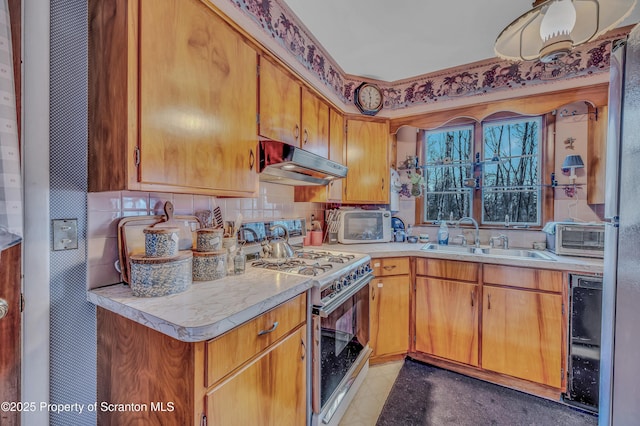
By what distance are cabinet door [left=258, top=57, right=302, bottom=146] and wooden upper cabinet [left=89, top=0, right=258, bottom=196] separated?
0.24 m

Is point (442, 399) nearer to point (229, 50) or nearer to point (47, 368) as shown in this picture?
point (47, 368)

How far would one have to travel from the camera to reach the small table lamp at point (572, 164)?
6.85 ft

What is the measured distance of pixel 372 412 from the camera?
5.55 ft

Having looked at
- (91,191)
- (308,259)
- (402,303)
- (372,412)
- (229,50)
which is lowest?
(372,412)

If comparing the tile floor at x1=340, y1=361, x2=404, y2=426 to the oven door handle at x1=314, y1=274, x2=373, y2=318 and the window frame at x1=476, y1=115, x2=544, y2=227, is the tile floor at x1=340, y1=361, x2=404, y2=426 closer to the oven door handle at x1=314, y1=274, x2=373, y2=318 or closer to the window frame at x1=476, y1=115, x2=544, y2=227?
the oven door handle at x1=314, y1=274, x2=373, y2=318

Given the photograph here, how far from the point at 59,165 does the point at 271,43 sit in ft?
4.44

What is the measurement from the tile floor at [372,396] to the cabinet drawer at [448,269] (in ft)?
2.71

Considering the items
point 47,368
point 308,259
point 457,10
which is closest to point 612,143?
point 457,10

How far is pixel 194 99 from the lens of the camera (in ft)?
3.68

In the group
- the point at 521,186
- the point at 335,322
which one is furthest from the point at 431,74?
the point at 335,322

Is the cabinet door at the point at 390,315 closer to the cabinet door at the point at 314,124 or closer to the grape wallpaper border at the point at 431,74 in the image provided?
the cabinet door at the point at 314,124

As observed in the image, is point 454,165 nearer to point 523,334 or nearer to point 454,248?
point 454,248

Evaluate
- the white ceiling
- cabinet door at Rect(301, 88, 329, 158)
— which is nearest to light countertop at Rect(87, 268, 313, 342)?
cabinet door at Rect(301, 88, 329, 158)

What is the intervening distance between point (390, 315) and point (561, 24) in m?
2.04
